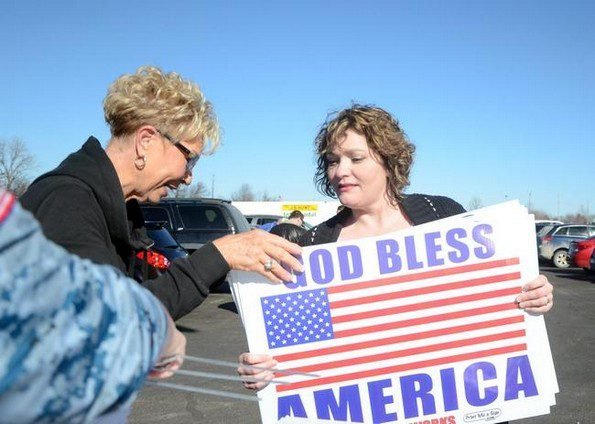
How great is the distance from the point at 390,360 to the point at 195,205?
12319 mm

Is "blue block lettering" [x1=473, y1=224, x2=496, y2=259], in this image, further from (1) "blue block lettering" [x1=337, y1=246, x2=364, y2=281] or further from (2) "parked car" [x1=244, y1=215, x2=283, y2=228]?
(2) "parked car" [x1=244, y1=215, x2=283, y2=228]

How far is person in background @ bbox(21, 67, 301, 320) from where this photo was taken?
1.75 m

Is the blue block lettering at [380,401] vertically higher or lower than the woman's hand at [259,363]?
lower

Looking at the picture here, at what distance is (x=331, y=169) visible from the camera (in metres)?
2.95

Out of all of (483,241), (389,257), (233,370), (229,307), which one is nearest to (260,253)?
(389,257)

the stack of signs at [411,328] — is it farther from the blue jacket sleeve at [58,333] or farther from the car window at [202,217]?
the car window at [202,217]

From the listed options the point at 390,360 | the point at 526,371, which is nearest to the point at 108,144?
the point at 390,360

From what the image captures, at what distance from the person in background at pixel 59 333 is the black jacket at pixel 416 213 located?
206 cm

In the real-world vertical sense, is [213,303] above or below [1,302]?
below

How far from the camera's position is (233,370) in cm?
754

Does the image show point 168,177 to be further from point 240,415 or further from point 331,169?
point 240,415

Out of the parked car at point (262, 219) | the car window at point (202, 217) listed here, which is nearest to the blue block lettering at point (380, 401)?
the car window at point (202, 217)

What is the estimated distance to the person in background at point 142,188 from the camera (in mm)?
1752

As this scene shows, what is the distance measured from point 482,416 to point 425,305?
50 centimetres
